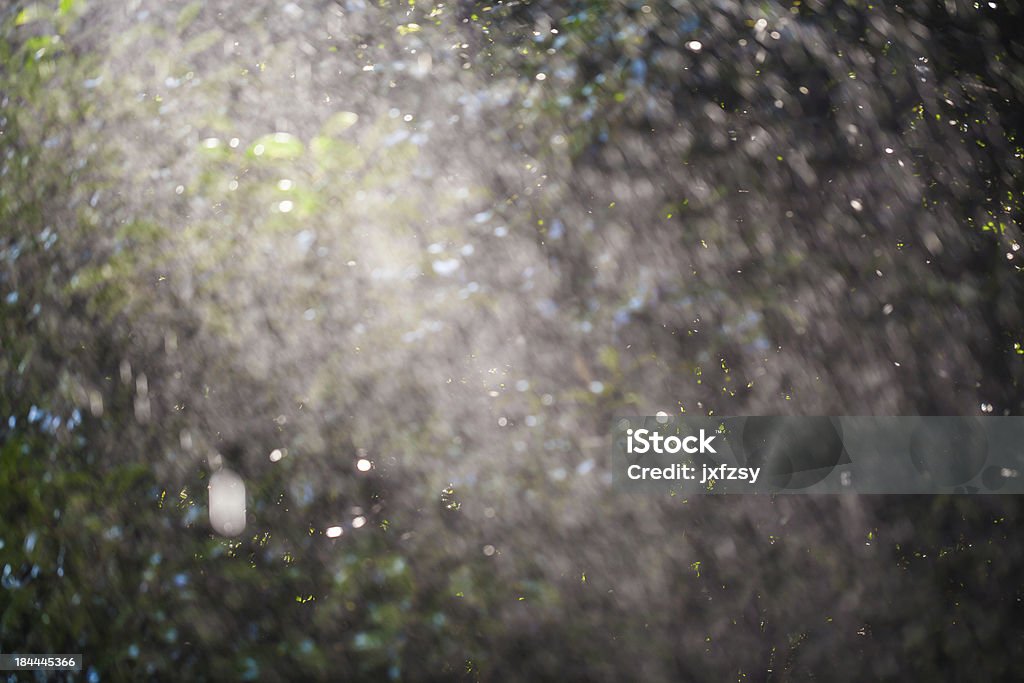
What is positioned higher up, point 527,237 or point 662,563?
point 527,237

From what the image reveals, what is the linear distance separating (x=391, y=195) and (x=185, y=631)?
20.2 inches

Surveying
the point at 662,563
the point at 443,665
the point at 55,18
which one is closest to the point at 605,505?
the point at 662,563

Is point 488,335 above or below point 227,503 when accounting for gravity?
above

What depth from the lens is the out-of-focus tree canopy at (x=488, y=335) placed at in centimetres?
85

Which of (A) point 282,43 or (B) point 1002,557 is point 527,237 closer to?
(A) point 282,43

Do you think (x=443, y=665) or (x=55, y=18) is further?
(x=55, y=18)

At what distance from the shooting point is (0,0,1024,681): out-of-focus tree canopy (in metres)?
0.85

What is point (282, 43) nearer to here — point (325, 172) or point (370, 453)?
point (325, 172)

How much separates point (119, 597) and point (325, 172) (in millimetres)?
512

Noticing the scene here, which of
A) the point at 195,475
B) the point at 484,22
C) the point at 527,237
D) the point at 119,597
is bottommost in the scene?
the point at 119,597

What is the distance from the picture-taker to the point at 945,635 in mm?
890

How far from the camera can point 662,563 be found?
0.85 meters

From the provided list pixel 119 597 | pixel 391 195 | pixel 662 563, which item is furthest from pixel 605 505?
pixel 119 597

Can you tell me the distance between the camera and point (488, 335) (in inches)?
33.7
